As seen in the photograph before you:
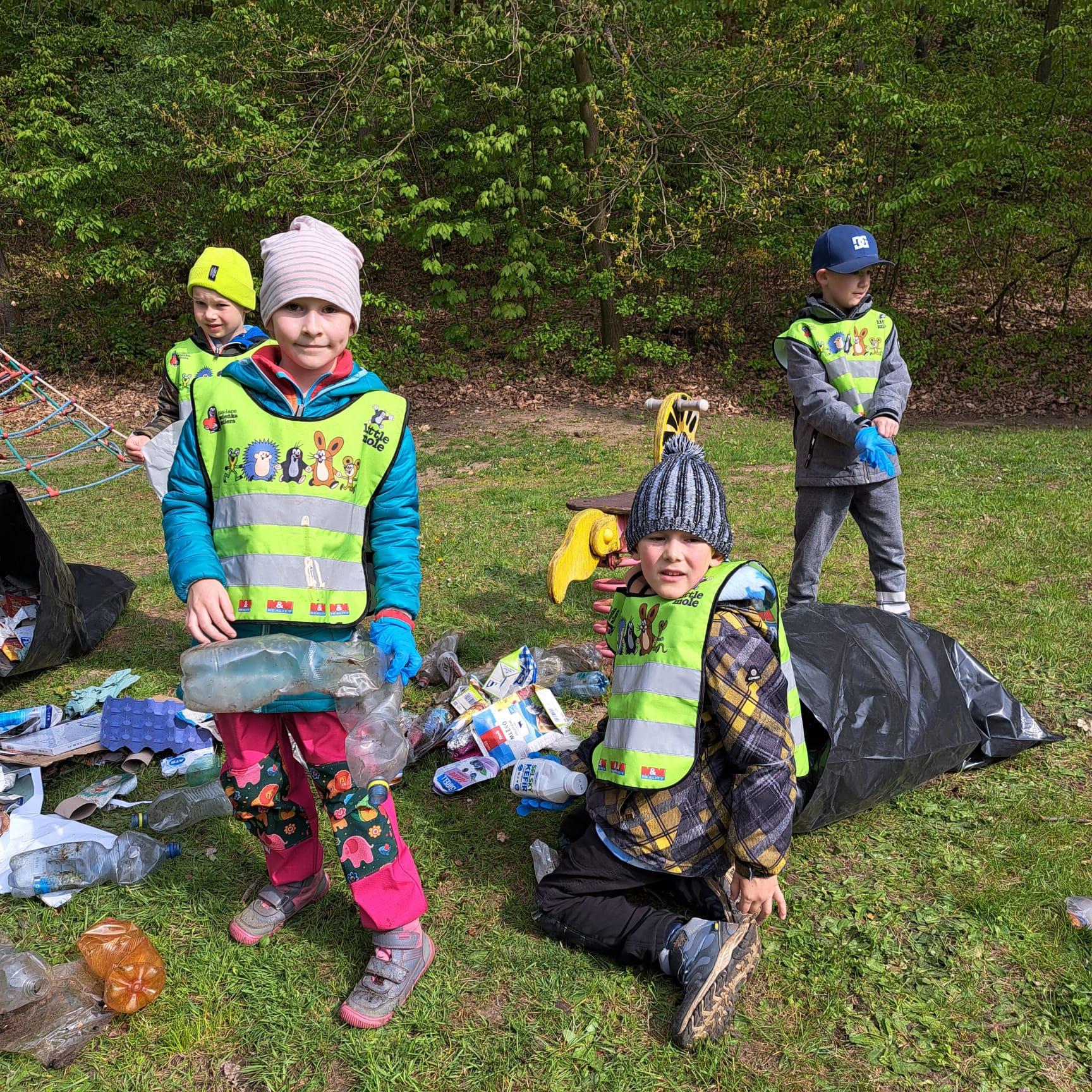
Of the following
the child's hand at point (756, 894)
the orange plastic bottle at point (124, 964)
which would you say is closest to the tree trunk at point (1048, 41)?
the child's hand at point (756, 894)

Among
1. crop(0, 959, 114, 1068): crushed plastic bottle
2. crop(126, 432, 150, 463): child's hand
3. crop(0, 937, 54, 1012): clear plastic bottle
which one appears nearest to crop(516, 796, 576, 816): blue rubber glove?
crop(0, 959, 114, 1068): crushed plastic bottle

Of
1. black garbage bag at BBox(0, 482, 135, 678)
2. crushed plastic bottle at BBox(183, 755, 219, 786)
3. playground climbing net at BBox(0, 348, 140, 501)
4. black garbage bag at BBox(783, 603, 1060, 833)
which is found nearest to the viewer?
black garbage bag at BBox(783, 603, 1060, 833)

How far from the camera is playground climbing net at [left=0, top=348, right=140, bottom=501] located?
9516 millimetres

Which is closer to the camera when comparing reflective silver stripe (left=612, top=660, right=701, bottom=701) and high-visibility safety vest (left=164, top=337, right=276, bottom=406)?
reflective silver stripe (left=612, top=660, right=701, bottom=701)

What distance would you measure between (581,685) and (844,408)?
5.76ft

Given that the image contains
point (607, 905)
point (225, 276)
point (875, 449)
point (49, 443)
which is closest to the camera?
point (607, 905)

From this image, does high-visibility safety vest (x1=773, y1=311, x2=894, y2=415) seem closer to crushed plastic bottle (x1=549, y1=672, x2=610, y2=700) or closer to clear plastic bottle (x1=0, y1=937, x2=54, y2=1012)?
crushed plastic bottle (x1=549, y1=672, x2=610, y2=700)

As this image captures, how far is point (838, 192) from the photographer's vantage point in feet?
41.8

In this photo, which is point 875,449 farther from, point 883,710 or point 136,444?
point 136,444

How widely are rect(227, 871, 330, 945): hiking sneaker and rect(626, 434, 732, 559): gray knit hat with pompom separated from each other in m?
1.56

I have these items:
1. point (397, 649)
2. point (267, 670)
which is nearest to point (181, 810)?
point (267, 670)

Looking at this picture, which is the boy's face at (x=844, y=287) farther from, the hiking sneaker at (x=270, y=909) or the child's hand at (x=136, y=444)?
the child's hand at (x=136, y=444)

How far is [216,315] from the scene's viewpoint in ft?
13.4

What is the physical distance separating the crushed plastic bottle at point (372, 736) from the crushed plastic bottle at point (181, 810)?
1.19 m
